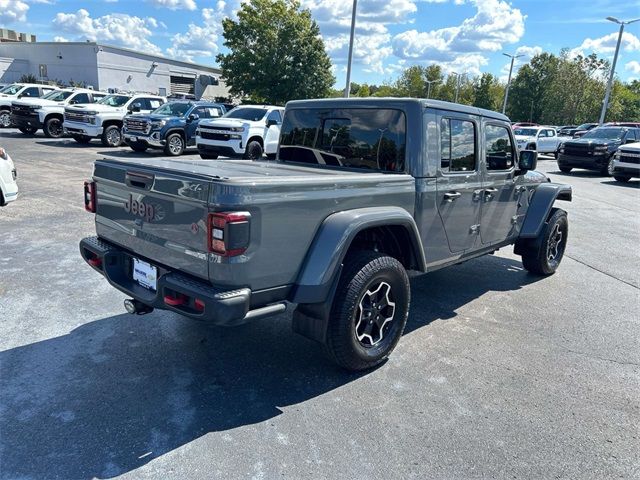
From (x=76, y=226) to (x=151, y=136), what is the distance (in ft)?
30.3

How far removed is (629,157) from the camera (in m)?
16.8

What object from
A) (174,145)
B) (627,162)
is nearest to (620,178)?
(627,162)

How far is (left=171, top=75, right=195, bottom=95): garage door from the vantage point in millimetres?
56081

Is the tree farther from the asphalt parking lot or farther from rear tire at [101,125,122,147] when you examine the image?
the asphalt parking lot

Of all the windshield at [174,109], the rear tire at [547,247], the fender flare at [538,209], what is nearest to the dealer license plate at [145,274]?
the fender flare at [538,209]

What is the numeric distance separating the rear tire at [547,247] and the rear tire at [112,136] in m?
16.1

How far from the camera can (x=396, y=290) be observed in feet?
12.6

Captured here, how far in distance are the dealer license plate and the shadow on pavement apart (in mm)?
680

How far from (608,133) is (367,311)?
2024 centimetres

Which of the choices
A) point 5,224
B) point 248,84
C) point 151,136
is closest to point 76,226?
point 5,224

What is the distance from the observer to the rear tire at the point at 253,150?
15117 millimetres

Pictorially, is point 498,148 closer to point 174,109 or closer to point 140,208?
point 140,208

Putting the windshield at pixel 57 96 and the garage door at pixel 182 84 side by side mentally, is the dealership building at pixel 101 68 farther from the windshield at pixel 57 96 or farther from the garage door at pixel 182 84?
the windshield at pixel 57 96

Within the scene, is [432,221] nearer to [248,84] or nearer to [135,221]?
[135,221]
